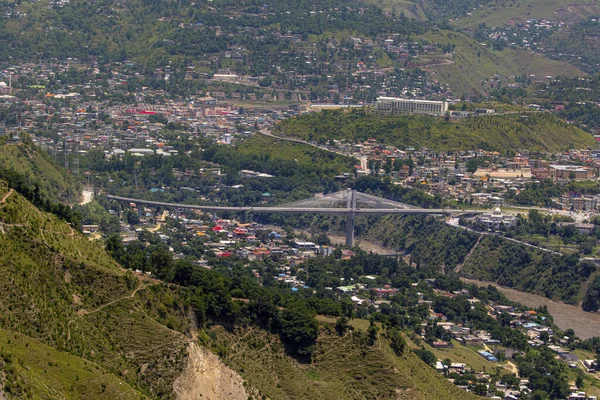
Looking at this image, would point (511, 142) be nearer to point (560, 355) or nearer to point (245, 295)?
point (560, 355)

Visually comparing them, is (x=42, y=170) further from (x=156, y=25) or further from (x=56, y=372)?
(x=156, y=25)

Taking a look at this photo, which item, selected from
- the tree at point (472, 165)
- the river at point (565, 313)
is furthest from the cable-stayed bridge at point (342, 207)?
the river at point (565, 313)

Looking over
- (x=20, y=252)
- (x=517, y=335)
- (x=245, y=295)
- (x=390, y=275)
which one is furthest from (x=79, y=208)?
(x=20, y=252)

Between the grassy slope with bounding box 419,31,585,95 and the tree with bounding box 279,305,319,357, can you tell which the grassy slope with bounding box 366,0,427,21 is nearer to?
the grassy slope with bounding box 419,31,585,95

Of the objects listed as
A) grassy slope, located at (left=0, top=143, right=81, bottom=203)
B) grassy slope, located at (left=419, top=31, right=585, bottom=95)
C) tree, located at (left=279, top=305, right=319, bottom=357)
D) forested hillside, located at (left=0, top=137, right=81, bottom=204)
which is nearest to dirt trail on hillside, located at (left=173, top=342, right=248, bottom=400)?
tree, located at (left=279, top=305, right=319, bottom=357)

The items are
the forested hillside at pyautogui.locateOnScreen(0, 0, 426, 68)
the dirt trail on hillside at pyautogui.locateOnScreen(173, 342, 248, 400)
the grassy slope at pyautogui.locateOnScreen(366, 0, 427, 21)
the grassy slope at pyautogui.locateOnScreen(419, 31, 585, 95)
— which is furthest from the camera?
the grassy slope at pyautogui.locateOnScreen(366, 0, 427, 21)

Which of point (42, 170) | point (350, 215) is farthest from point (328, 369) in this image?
point (350, 215)

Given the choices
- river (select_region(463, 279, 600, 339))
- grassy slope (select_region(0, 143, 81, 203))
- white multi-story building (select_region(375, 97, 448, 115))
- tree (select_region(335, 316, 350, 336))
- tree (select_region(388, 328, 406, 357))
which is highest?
tree (select_region(335, 316, 350, 336))
